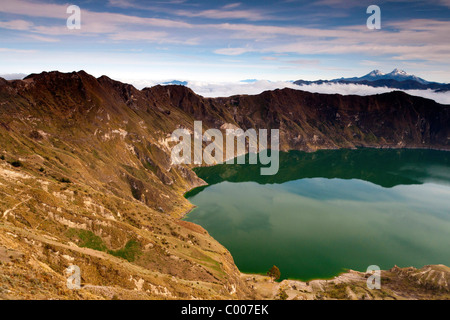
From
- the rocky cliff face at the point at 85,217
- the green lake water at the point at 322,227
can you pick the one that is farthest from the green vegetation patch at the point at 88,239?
the green lake water at the point at 322,227

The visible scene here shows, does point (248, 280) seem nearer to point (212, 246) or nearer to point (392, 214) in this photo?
point (212, 246)

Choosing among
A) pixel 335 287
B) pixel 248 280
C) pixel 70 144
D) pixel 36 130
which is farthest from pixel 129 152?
pixel 335 287

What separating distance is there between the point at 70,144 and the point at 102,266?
105788 millimetres

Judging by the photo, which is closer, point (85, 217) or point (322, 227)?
point (85, 217)

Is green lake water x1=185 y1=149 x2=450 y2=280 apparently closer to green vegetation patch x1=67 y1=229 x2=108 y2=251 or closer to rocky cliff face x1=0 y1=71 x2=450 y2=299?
rocky cliff face x1=0 y1=71 x2=450 y2=299

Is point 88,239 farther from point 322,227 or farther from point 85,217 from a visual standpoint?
point 322,227

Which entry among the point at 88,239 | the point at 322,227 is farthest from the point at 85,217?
the point at 322,227

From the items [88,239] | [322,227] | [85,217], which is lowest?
[322,227]

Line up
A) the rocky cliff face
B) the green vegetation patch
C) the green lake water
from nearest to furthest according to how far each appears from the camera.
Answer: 1. the rocky cliff face
2. the green vegetation patch
3. the green lake water

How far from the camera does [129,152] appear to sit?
173250mm

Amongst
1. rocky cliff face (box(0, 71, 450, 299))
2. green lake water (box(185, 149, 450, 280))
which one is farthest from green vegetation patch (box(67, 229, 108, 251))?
green lake water (box(185, 149, 450, 280))

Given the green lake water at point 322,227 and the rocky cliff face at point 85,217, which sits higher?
the rocky cliff face at point 85,217

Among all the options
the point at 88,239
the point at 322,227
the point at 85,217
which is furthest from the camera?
the point at 322,227

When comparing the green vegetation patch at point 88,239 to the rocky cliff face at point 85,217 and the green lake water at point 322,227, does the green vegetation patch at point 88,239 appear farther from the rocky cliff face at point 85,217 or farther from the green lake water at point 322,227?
the green lake water at point 322,227
